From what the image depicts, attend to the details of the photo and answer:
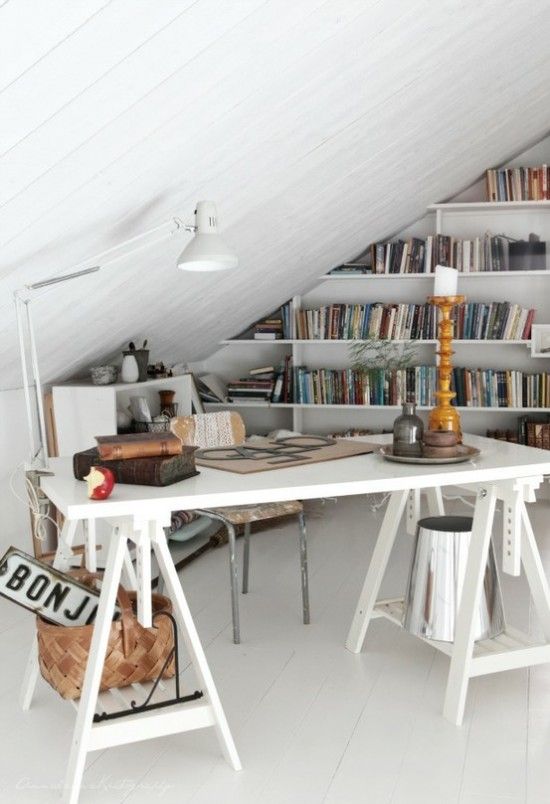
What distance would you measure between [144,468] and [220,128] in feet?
3.58

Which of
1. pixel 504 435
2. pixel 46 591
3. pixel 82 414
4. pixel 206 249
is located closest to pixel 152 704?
pixel 46 591

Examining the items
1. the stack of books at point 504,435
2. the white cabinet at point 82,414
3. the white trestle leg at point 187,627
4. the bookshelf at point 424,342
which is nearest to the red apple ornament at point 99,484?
the white trestle leg at point 187,627

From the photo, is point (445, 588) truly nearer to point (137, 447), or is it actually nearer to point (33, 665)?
point (137, 447)

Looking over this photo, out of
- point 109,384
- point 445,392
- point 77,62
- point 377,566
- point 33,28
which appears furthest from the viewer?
point 109,384

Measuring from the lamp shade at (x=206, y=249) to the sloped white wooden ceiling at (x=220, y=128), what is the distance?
219 millimetres

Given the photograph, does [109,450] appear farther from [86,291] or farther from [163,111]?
[86,291]

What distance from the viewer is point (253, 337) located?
612cm

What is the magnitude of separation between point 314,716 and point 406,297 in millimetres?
3807

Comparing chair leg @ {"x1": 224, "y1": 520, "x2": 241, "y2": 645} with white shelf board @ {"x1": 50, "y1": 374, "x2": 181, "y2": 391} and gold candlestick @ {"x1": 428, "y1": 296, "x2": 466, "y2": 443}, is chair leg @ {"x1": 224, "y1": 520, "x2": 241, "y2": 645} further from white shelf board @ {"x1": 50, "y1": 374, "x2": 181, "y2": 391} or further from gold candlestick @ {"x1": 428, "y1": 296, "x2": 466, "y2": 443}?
white shelf board @ {"x1": 50, "y1": 374, "x2": 181, "y2": 391}

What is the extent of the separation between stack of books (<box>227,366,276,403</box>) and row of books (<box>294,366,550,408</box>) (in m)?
0.20

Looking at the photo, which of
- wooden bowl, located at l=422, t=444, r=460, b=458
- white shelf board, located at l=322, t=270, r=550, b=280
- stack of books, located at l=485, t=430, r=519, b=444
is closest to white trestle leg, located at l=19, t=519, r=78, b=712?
wooden bowl, located at l=422, t=444, r=460, b=458

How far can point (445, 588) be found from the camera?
2.80m

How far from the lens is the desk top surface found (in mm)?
2193

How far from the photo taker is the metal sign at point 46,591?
2.49 meters
